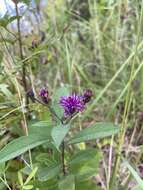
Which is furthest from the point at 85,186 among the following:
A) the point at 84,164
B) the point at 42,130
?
the point at 42,130

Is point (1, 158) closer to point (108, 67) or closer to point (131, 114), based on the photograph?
point (131, 114)

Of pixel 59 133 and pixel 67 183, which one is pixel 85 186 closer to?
pixel 67 183

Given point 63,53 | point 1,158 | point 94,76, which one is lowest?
point 94,76

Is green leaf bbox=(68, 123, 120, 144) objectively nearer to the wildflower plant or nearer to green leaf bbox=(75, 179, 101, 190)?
the wildflower plant

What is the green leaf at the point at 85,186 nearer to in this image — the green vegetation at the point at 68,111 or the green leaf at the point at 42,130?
the green vegetation at the point at 68,111

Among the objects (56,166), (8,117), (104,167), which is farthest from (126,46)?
(56,166)

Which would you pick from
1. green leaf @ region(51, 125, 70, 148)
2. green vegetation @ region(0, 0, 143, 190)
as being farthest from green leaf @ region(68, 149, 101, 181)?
green leaf @ region(51, 125, 70, 148)

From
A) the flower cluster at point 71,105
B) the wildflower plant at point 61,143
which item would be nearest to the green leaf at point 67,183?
the wildflower plant at point 61,143
